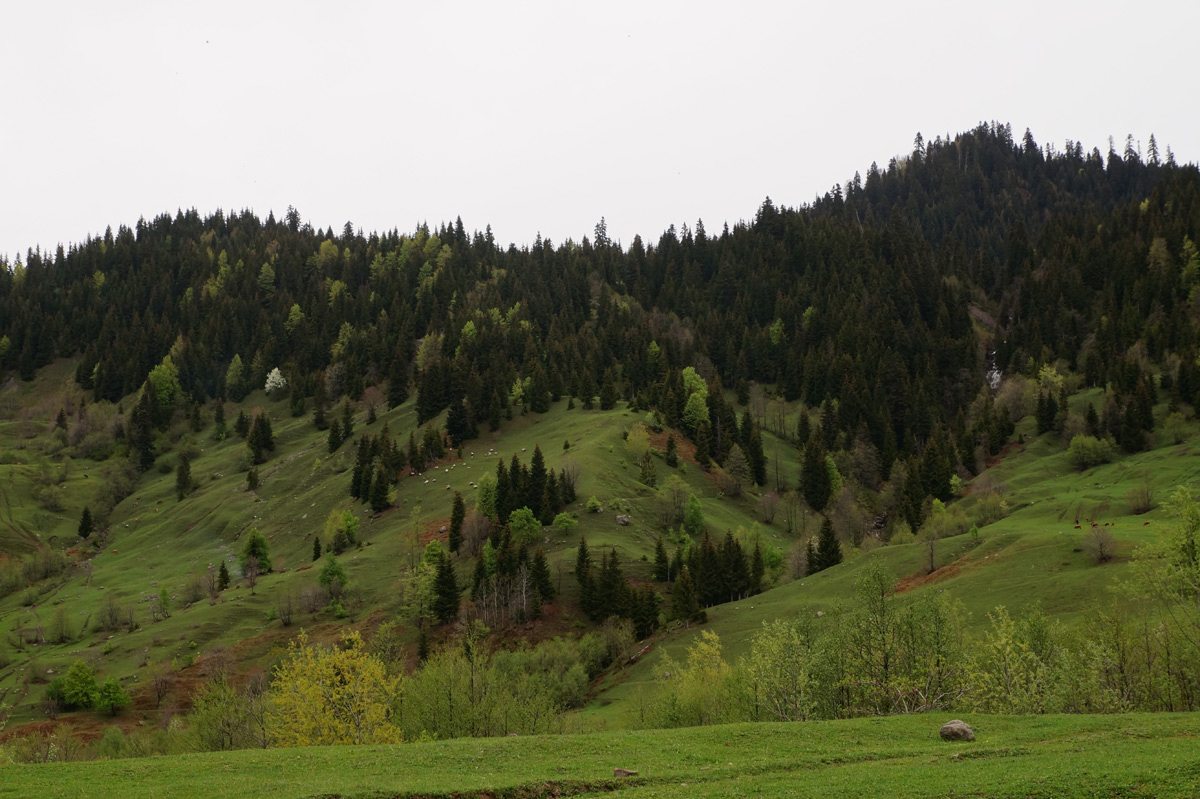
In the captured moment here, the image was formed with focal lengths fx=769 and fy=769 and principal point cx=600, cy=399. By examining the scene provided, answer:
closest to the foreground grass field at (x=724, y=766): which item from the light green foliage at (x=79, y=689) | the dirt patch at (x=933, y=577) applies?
the dirt patch at (x=933, y=577)

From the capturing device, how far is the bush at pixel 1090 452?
139625 millimetres

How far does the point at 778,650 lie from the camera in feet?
179

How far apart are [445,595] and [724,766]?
79.9 meters

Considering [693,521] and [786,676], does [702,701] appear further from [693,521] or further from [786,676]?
[693,521]

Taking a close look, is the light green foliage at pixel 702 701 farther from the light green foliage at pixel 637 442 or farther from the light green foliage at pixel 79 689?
the light green foliage at pixel 637 442

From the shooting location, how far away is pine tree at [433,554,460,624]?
106688 mm

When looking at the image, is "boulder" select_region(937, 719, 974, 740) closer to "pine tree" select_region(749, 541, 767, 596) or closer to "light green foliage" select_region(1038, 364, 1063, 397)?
"pine tree" select_region(749, 541, 767, 596)

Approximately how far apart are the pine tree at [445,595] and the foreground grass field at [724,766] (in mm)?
68288

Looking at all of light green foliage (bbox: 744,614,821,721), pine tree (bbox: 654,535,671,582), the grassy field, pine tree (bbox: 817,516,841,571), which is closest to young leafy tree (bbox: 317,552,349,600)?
the grassy field

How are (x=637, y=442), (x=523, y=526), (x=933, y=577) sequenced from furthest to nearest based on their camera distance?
(x=637, y=442) < (x=523, y=526) < (x=933, y=577)

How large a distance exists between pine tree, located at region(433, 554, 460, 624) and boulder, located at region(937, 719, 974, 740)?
8030 cm

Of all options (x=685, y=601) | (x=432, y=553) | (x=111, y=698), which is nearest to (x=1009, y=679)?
(x=685, y=601)

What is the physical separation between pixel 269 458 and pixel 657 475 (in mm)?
106894

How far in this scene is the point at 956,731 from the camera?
36.5 meters
